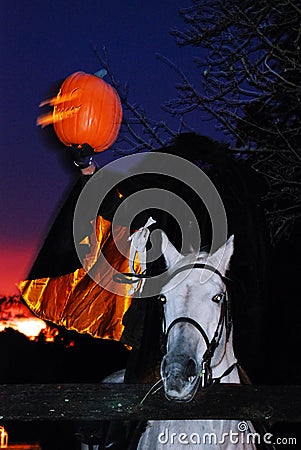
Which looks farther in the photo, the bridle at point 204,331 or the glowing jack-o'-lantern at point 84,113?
the glowing jack-o'-lantern at point 84,113

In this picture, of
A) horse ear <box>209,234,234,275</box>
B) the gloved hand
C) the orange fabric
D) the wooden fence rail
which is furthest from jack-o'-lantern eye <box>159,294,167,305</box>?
the gloved hand

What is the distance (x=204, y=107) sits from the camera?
20.8 feet

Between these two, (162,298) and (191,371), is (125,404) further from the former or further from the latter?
(162,298)

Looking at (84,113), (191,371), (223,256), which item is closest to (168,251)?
(223,256)

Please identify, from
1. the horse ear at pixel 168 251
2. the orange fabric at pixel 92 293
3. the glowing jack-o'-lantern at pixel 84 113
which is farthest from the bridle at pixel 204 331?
the glowing jack-o'-lantern at pixel 84 113

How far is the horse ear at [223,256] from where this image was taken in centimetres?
340

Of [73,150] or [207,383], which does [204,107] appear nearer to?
[73,150]

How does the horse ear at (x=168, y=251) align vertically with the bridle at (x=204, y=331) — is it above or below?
above

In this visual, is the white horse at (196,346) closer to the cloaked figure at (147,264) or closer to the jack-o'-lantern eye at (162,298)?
the jack-o'-lantern eye at (162,298)

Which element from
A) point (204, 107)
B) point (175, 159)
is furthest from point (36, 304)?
point (204, 107)

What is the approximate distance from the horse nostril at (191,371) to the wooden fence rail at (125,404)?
0.40 feet

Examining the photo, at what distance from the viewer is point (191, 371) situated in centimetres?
293

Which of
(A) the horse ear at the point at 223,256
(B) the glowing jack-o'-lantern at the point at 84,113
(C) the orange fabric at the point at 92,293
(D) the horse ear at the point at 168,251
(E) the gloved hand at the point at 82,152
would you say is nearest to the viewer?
(A) the horse ear at the point at 223,256

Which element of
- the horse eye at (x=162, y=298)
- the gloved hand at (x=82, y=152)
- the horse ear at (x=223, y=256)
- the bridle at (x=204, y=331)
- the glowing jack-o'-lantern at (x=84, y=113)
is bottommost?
the bridle at (x=204, y=331)
